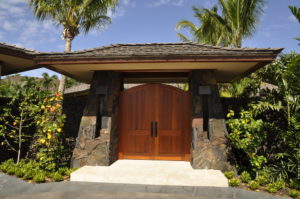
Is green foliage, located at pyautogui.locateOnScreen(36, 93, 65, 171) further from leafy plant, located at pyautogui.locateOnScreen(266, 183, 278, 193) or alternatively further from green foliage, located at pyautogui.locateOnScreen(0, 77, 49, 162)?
leafy plant, located at pyautogui.locateOnScreen(266, 183, 278, 193)

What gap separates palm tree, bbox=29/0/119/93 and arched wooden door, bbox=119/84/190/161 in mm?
7554

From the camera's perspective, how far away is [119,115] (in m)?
7.05

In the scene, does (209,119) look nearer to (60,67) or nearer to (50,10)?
(60,67)

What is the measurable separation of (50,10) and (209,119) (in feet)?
39.7

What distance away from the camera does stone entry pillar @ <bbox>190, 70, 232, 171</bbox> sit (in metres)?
5.80

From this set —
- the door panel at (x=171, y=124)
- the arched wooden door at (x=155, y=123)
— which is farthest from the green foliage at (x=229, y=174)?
the door panel at (x=171, y=124)

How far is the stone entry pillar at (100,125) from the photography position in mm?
6148

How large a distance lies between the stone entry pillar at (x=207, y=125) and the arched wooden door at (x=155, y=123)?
2.12 ft

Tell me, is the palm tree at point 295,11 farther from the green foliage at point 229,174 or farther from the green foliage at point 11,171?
the green foliage at point 11,171

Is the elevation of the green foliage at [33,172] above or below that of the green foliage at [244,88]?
below

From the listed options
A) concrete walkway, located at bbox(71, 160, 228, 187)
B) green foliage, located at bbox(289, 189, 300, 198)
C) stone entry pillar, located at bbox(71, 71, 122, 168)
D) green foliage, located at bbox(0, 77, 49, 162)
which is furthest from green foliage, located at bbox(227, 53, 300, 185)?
green foliage, located at bbox(0, 77, 49, 162)

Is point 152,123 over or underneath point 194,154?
over

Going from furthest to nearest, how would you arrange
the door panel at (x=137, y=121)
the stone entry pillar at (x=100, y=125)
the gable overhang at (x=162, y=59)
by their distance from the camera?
the door panel at (x=137, y=121)
the stone entry pillar at (x=100, y=125)
the gable overhang at (x=162, y=59)

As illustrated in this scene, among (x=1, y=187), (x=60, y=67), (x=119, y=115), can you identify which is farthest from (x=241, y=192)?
(x=60, y=67)
